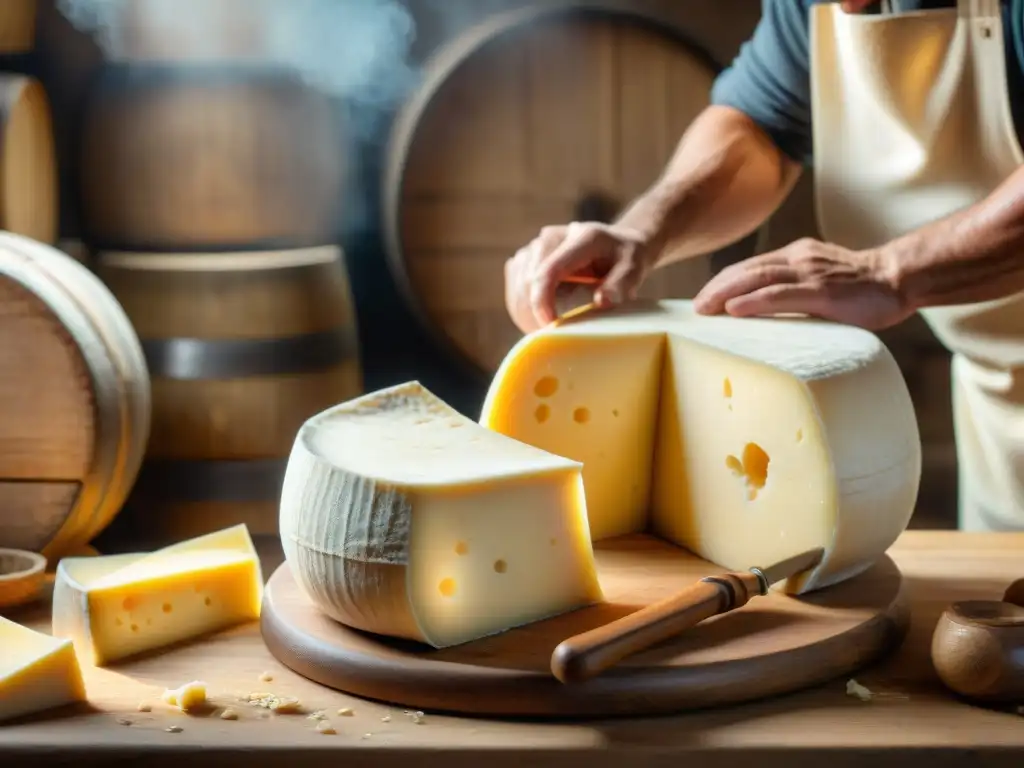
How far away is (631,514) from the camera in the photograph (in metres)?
1.78

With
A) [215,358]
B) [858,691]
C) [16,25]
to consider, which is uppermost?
[16,25]

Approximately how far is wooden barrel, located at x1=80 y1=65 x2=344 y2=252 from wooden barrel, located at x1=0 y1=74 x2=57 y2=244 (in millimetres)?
132

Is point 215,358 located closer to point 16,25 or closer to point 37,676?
point 16,25

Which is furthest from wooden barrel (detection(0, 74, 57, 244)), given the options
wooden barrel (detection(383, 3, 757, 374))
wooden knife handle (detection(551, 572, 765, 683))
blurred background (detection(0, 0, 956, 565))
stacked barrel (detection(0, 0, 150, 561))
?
wooden knife handle (detection(551, 572, 765, 683))

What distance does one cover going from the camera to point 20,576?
159cm

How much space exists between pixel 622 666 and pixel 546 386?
498 millimetres

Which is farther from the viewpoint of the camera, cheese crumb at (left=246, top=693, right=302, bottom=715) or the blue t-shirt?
the blue t-shirt

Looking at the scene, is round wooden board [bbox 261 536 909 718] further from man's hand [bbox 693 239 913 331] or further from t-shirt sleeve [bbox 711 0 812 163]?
t-shirt sleeve [bbox 711 0 812 163]

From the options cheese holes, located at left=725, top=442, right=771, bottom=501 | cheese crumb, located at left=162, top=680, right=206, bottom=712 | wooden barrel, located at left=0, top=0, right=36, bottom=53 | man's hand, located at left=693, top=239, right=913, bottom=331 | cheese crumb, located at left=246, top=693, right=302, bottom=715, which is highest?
wooden barrel, located at left=0, top=0, right=36, bottom=53

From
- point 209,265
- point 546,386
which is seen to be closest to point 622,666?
point 546,386

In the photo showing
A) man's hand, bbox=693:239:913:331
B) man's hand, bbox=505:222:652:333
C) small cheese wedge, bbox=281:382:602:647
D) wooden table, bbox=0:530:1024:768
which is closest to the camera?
wooden table, bbox=0:530:1024:768

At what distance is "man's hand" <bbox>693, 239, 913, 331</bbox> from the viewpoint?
171cm

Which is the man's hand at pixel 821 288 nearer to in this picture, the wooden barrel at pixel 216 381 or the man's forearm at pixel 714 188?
the man's forearm at pixel 714 188

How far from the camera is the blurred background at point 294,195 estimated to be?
213 cm
